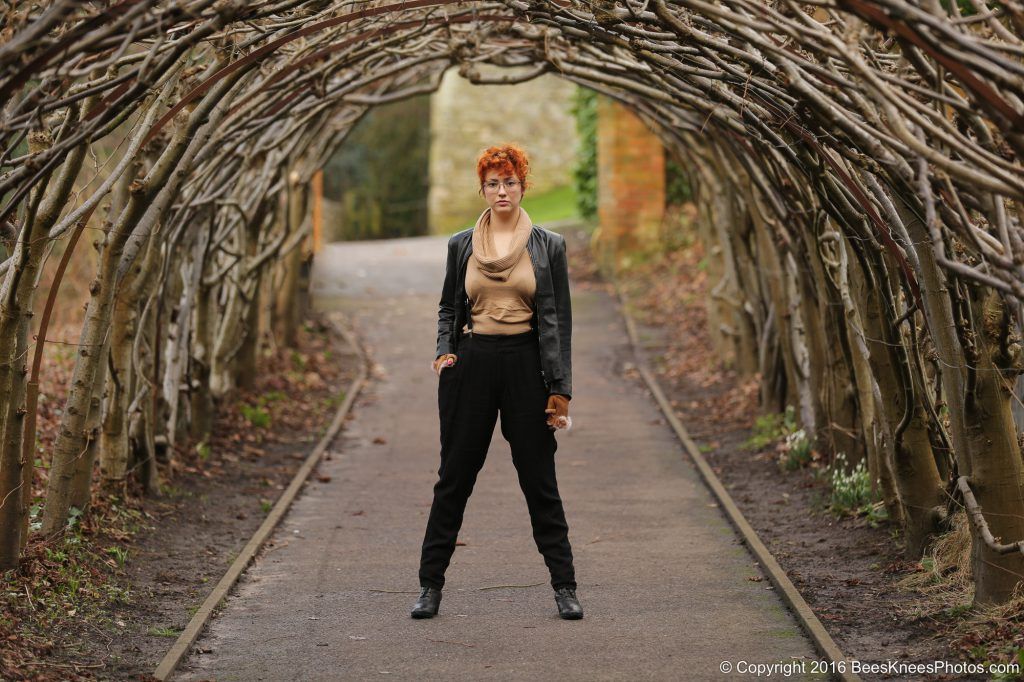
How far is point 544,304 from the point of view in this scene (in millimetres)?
5930

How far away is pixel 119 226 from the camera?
276 inches

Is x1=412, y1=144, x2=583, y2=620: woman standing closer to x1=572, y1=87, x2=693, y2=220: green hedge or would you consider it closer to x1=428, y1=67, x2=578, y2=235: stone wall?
x1=572, y1=87, x2=693, y2=220: green hedge

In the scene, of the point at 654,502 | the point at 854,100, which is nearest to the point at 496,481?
the point at 654,502

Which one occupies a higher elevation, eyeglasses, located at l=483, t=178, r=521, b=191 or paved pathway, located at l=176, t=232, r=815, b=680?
eyeglasses, located at l=483, t=178, r=521, b=191

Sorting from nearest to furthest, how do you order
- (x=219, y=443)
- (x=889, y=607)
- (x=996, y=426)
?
(x=996, y=426)
(x=889, y=607)
(x=219, y=443)

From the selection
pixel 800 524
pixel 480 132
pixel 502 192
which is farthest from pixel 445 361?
pixel 480 132

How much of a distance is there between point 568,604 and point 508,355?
119cm

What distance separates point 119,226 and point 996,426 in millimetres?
4444

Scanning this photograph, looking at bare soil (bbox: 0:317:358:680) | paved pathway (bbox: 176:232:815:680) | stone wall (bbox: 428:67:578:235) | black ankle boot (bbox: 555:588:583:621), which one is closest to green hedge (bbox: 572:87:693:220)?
stone wall (bbox: 428:67:578:235)

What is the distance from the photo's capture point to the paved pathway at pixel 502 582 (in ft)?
18.5

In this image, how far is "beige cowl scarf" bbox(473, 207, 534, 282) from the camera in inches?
233

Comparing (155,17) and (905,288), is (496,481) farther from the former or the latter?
(155,17)

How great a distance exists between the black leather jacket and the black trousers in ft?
0.29

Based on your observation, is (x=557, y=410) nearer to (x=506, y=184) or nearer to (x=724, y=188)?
(x=506, y=184)
